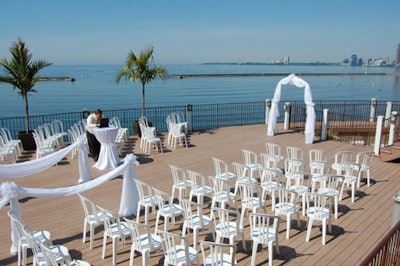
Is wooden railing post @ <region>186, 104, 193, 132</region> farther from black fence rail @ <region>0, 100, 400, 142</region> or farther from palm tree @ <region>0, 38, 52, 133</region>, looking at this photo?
palm tree @ <region>0, 38, 52, 133</region>

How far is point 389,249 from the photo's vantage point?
320 centimetres

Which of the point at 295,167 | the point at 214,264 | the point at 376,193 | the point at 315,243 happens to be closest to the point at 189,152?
the point at 295,167

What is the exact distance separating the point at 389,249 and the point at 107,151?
7279 millimetres

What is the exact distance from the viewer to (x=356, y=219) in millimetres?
6234

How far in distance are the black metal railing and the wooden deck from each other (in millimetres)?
1445

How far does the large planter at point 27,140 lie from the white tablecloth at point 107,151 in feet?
10.9

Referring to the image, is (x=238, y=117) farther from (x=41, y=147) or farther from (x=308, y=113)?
(x=41, y=147)

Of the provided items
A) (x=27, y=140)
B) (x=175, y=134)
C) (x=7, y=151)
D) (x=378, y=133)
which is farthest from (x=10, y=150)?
(x=378, y=133)

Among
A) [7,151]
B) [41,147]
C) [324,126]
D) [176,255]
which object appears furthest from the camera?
[324,126]

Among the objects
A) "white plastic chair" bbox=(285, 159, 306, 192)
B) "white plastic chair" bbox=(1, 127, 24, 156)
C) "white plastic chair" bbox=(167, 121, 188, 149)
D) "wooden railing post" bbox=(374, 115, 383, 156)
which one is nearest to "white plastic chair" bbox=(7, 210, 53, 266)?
"white plastic chair" bbox=(285, 159, 306, 192)

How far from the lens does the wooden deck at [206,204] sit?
4953mm

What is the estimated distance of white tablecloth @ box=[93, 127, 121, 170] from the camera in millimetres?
8867

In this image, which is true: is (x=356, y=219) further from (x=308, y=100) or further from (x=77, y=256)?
(x=308, y=100)

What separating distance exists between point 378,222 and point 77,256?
5.09 m
